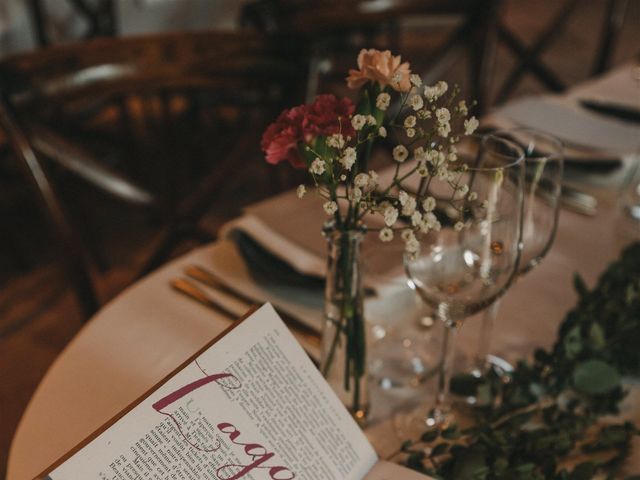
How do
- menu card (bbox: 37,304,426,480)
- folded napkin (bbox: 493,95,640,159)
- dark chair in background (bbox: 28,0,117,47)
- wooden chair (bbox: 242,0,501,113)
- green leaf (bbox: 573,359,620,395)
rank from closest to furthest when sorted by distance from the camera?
menu card (bbox: 37,304,426,480), green leaf (bbox: 573,359,620,395), folded napkin (bbox: 493,95,640,159), wooden chair (bbox: 242,0,501,113), dark chair in background (bbox: 28,0,117,47)

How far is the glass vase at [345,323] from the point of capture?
1.89 ft

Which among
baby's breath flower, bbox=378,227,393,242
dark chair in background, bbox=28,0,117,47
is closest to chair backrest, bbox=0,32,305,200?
baby's breath flower, bbox=378,227,393,242

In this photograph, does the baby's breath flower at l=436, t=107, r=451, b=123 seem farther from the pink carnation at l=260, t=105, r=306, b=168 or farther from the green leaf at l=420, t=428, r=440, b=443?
the green leaf at l=420, t=428, r=440, b=443

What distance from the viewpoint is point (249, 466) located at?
0.47 meters

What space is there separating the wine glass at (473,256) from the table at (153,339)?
138 millimetres

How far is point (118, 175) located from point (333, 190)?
719 mm

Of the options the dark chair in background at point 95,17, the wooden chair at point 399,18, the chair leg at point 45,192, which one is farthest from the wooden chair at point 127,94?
the dark chair in background at point 95,17

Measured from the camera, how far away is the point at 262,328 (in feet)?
1.62

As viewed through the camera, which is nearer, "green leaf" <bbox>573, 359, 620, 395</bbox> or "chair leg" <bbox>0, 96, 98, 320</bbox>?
"green leaf" <bbox>573, 359, 620, 395</bbox>

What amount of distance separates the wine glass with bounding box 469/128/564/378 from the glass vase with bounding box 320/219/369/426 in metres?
0.14

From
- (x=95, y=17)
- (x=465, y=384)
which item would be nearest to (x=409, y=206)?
(x=465, y=384)

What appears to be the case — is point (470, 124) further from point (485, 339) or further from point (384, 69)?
point (485, 339)

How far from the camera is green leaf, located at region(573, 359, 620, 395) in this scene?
2.12 ft

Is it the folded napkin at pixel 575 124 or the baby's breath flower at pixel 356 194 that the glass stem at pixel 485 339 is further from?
the folded napkin at pixel 575 124
